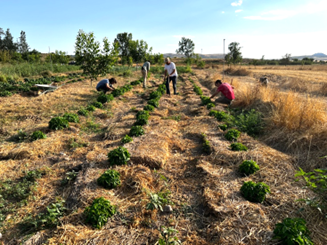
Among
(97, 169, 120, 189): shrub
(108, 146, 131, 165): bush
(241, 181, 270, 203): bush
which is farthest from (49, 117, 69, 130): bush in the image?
(241, 181, 270, 203): bush

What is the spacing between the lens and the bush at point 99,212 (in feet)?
9.07

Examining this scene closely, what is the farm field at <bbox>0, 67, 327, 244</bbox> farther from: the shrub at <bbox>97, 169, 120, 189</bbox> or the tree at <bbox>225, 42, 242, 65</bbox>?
the tree at <bbox>225, 42, 242, 65</bbox>

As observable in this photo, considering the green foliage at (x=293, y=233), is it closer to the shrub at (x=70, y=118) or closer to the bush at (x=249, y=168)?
the bush at (x=249, y=168)

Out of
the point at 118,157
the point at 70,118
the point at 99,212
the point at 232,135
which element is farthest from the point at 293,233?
the point at 70,118

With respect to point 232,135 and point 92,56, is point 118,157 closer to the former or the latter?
point 232,135

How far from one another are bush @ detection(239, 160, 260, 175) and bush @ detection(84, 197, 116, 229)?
8.56 ft

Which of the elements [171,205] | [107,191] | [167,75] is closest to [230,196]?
[171,205]

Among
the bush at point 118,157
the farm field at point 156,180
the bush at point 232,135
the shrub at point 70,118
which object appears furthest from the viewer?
the shrub at point 70,118

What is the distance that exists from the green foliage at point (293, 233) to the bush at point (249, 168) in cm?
152

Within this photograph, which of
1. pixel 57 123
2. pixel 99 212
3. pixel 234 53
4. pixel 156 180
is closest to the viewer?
pixel 99 212

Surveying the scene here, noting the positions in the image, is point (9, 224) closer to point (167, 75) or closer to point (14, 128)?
point (14, 128)

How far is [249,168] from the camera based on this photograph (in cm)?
400

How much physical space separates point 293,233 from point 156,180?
229 centimetres

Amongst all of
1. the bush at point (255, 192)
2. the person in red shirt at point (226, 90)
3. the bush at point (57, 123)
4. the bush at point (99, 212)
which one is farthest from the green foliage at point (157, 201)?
the person in red shirt at point (226, 90)
